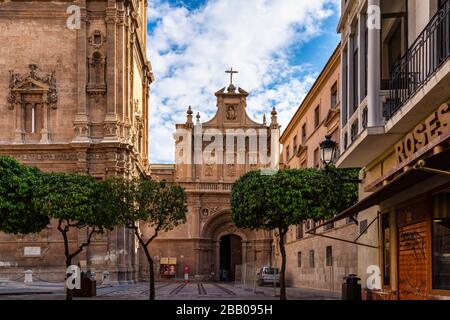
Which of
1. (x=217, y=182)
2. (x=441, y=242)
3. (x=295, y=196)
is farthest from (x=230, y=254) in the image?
(x=441, y=242)

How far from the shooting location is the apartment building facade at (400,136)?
975 cm

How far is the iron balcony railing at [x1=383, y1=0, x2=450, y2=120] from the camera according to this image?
31.5ft

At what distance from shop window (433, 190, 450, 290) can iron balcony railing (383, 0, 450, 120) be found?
1.80 meters

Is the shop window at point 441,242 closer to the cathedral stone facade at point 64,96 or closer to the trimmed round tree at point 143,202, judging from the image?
the trimmed round tree at point 143,202

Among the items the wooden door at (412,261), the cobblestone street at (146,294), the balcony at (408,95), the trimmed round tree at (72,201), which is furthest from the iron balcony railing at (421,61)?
the trimmed round tree at (72,201)

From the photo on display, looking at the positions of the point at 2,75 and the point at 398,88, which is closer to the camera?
the point at 398,88

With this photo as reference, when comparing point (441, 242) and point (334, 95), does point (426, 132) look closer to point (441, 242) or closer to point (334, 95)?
point (441, 242)

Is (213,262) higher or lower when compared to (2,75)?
lower

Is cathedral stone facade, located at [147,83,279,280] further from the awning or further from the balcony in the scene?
the awning

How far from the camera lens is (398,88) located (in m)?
11.9
